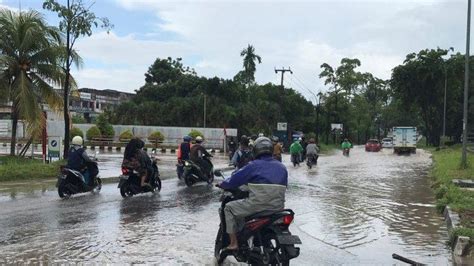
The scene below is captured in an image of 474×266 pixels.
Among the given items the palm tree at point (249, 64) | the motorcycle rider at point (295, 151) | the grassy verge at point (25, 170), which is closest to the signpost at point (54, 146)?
the grassy verge at point (25, 170)

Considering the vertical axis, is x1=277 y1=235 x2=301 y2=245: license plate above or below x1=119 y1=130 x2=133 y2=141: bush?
below

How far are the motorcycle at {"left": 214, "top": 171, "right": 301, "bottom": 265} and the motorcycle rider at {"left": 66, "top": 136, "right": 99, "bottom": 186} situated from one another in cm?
806

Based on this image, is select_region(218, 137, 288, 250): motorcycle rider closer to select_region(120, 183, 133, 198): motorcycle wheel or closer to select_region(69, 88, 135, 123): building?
select_region(120, 183, 133, 198): motorcycle wheel

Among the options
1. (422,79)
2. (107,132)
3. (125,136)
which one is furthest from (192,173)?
(422,79)

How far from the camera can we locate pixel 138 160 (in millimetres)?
14344

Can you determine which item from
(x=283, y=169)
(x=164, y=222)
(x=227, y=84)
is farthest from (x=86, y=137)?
(x=283, y=169)

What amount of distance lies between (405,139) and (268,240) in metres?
50.8

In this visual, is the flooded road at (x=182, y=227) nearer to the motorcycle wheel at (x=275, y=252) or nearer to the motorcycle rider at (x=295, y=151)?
the motorcycle wheel at (x=275, y=252)

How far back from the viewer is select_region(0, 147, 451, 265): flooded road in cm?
794

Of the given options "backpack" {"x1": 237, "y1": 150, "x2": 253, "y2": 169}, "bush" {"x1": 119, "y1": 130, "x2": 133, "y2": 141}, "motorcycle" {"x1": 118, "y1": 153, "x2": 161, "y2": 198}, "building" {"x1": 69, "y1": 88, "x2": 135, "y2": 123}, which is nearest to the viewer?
"motorcycle" {"x1": 118, "y1": 153, "x2": 161, "y2": 198}

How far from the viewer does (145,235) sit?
9.14m

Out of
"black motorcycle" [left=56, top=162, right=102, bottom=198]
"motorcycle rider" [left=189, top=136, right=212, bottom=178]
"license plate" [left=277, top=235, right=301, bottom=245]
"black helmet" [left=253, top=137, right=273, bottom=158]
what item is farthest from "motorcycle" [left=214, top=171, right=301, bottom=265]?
"motorcycle rider" [left=189, top=136, right=212, bottom=178]

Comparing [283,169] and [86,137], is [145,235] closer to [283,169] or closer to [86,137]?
[283,169]

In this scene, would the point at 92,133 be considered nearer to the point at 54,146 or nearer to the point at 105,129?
the point at 105,129
